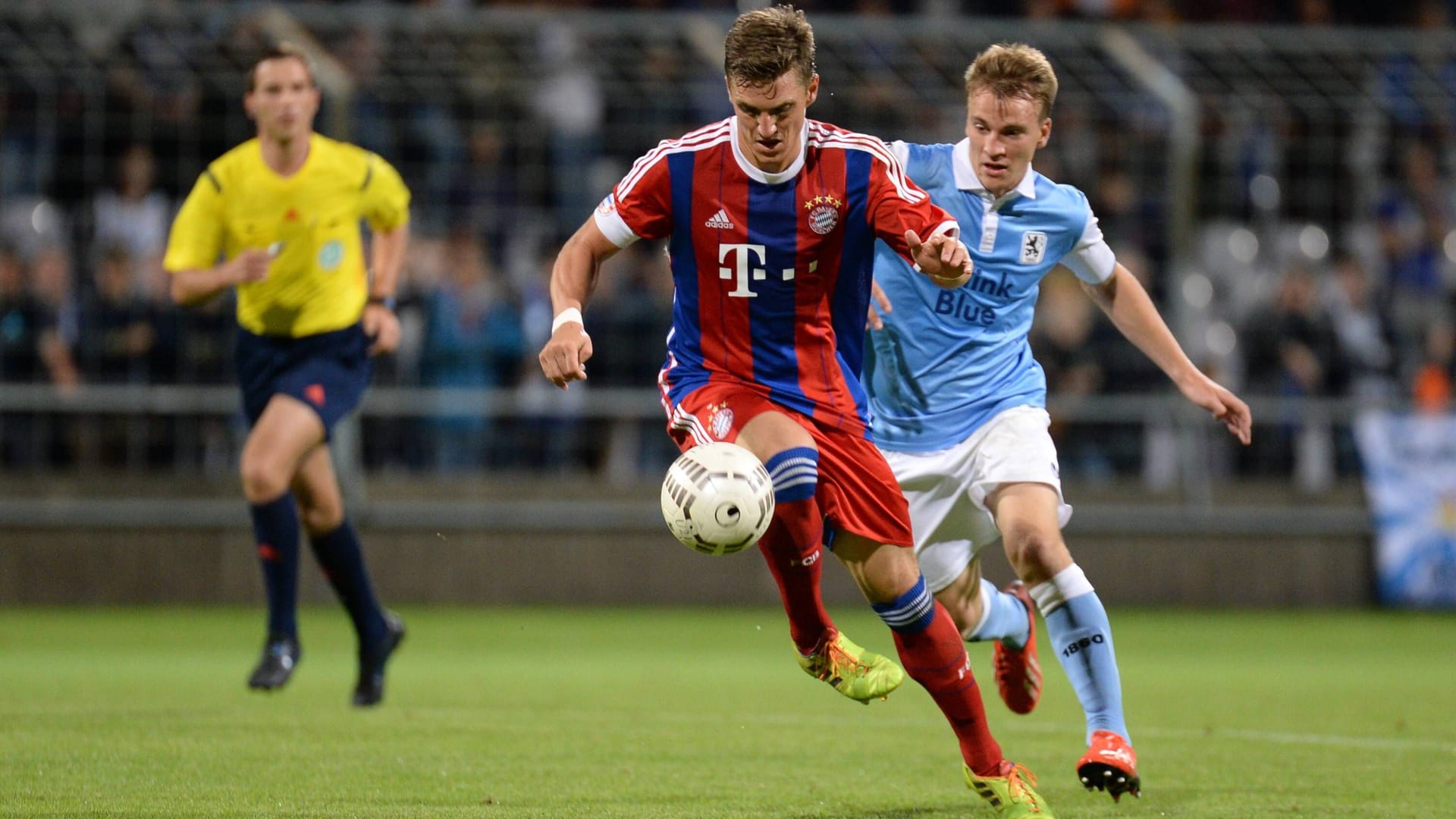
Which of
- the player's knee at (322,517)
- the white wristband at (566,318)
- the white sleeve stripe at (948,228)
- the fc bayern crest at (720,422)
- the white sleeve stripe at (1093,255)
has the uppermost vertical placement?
the white sleeve stripe at (948,228)

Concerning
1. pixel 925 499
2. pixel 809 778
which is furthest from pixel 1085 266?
pixel 809 778

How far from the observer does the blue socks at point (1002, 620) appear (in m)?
6.66

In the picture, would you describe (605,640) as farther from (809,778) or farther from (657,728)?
(809,778)

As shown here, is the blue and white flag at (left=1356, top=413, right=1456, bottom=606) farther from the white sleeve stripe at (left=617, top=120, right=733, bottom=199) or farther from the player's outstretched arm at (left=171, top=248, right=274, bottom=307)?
the white sleeve stripe at (left=617, top=120, right=733, bottom=199)

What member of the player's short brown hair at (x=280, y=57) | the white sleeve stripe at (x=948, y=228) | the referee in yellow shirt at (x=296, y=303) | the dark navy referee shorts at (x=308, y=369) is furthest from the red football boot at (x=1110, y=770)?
the player's short brown hair at (x=280, y=57)

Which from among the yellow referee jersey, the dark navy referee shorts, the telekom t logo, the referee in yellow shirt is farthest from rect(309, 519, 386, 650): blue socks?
the telekom t logo

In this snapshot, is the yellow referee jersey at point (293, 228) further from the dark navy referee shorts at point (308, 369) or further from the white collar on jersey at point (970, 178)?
the white collar on jersey at point (970, 178)

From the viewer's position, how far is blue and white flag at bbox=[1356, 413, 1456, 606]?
13.7m

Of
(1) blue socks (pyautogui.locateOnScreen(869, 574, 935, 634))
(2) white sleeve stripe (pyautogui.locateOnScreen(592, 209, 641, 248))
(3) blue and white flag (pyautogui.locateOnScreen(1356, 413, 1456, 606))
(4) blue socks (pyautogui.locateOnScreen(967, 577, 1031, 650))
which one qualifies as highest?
(2) white sleeve stripe (pyautogui.locateOnScreen(592, 209, 641, 248))

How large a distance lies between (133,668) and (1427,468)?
353 inches

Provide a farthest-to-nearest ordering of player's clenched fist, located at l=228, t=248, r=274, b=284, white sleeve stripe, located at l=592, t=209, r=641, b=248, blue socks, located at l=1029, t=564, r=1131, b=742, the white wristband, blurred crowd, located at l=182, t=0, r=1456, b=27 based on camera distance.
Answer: blurred crowd, located at l=182, t=0, r=1456, b=27 < player's clenched fist, located at l=228, t=248, r=274, b=284 < blue socks, located at l=1029, t=564, r=1131, b=742 < white sleeve stripe, located at l=592, t=209, r=641, b=248 < the white wristband

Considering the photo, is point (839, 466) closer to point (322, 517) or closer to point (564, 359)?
point (564, 359)

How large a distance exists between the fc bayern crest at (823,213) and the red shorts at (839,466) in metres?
0.49

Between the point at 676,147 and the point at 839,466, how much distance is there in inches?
39.4
